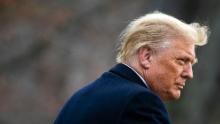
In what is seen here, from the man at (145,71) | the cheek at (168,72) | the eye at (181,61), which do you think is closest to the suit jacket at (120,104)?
the man at (145,71)

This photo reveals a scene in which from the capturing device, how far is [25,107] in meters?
18.8

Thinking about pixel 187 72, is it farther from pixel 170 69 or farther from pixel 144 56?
pixel 144 56

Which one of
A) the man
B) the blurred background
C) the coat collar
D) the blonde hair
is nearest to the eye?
the man

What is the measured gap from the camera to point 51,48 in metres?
18.8

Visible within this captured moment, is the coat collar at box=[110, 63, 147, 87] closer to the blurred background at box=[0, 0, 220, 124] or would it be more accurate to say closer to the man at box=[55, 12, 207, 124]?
the man at box=[55, 12, 207, 124]

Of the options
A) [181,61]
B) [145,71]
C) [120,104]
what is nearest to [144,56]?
[145,71]

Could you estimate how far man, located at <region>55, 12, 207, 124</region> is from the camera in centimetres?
489

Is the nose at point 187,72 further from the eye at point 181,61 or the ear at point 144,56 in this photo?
the ear at point 144,56

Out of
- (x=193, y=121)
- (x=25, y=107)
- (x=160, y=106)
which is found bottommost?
(x=160, y=106)

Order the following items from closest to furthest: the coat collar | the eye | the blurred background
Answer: the coat collar
the eye
the blurred background

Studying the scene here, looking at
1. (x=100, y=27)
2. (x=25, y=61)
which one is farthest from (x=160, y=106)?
(x=100, y=27)

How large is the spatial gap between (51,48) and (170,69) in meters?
13.7

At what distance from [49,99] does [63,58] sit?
828 mm

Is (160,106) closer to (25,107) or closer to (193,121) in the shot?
(193,121)
